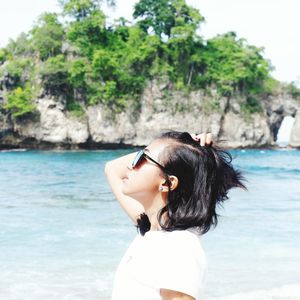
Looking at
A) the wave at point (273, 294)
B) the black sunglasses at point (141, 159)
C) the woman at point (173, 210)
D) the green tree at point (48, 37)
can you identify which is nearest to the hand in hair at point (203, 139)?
the woman at point (173, 210)

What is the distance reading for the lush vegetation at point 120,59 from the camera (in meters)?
37.8

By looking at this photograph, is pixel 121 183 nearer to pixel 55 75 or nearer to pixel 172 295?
pixel 172 295

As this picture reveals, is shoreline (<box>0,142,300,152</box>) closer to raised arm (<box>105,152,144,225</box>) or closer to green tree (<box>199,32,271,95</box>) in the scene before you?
green tree (<box>199,32,271,95</box>)

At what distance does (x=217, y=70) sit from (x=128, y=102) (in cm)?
719

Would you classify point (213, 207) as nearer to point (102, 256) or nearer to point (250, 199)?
point (102, 256)

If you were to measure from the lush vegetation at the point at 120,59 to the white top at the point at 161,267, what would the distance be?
3607 cm

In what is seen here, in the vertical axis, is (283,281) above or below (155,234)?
below

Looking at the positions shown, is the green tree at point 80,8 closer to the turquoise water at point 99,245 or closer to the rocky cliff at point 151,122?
the rocky cliff at point 151,122

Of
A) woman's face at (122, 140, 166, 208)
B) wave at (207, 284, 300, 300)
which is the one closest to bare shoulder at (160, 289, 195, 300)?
woman's face at (122, 140, 166, 208)

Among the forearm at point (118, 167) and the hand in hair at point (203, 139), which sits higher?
the hand in hair at point (203, 139)

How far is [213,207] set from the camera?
1.46 m

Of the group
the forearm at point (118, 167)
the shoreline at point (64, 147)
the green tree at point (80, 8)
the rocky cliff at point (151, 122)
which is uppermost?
the green tree at point (80, 8)

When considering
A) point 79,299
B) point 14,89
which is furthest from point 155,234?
point 14,89

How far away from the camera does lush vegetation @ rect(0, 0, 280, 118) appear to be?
37.8 m
